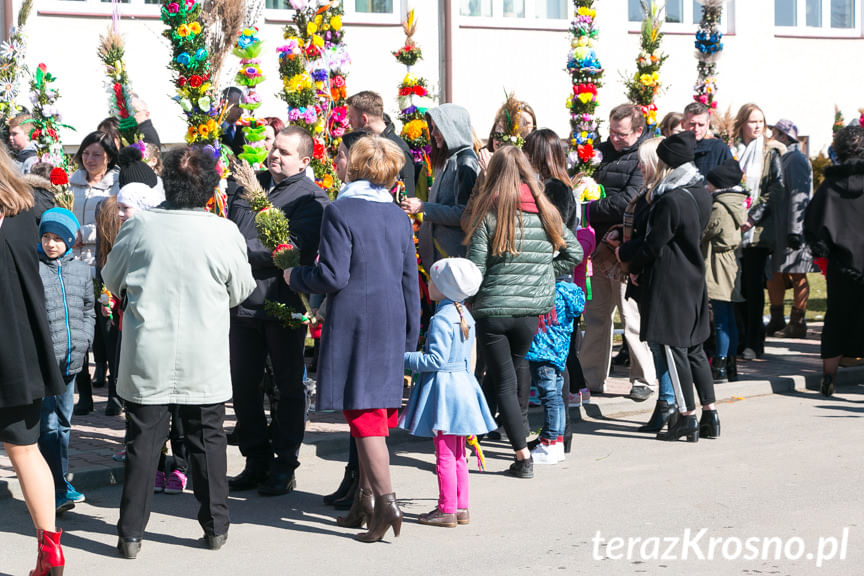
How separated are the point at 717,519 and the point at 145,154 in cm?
434

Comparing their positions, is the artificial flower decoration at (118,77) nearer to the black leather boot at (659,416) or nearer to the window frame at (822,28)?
the black leather boot at (659,416)

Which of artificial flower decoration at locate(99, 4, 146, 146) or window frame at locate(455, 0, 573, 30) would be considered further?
window frame at locate(455, 0, 573, 30)

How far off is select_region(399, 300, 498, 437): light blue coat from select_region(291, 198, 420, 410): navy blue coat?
0.90ft

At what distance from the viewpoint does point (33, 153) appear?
10.9 meters

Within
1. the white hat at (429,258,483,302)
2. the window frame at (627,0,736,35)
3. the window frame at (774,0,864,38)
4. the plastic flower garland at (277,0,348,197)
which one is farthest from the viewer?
the window frame at (774,0,864,38)

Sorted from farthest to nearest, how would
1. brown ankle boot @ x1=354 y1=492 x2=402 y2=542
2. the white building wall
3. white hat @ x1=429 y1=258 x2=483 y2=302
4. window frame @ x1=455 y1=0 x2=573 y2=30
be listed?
1. window frame @ x1=455 y1=0 x2=573 y2=30
2. the white building wall
3. white hat @ x1=429 y1=258 x2=483 y2=302
4. brown ankle boot @ x1=354 y1=492 x2=402 y2=542

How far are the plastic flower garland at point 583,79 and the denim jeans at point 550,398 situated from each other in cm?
245

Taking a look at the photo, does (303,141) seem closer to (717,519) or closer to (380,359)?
(380,359)

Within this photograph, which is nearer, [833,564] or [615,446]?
[833,564]

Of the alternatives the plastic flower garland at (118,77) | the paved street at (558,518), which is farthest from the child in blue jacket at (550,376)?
the plastic flower garland at (118,77)

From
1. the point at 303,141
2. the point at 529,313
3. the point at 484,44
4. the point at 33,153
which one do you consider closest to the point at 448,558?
the point at 529,313

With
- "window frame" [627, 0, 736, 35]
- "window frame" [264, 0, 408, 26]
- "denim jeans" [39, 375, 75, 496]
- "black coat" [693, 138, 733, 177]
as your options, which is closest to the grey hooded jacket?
"denim jeans" [39, 375, 75, 496]

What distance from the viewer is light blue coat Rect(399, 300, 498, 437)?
6191 millimetres

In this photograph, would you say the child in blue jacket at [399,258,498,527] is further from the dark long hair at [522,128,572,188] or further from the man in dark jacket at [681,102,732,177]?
the man in dark jacket at [681,102,732,177]
